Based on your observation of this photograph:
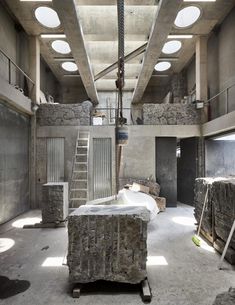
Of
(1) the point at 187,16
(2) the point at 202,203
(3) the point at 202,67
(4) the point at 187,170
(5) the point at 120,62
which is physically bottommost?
(2) the point at 202,203

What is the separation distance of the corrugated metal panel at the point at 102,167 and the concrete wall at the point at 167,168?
181 centimetres

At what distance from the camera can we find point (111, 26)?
801 centimetres

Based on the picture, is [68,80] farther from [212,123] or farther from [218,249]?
[218,249]

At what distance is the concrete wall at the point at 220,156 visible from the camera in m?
8.58

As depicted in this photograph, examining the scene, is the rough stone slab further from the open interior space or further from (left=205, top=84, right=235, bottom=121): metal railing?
(left=205, top=84, right=235, bottom=121): metal railing

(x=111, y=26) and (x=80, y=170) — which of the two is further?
(x=80, y=170)

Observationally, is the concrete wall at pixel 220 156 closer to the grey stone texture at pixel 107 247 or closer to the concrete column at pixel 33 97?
the concrete column at pixel 33 97

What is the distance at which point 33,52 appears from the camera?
8500 mm

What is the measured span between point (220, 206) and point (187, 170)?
543 cm

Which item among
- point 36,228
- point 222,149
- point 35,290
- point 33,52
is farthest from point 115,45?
point 35,290

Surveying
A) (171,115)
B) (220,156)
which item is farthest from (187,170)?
(171,115)

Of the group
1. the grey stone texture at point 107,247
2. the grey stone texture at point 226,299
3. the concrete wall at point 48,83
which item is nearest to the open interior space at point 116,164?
the grey stone texture at point 107,247

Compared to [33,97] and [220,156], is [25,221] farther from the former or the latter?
[220,156]

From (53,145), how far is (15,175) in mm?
1874
